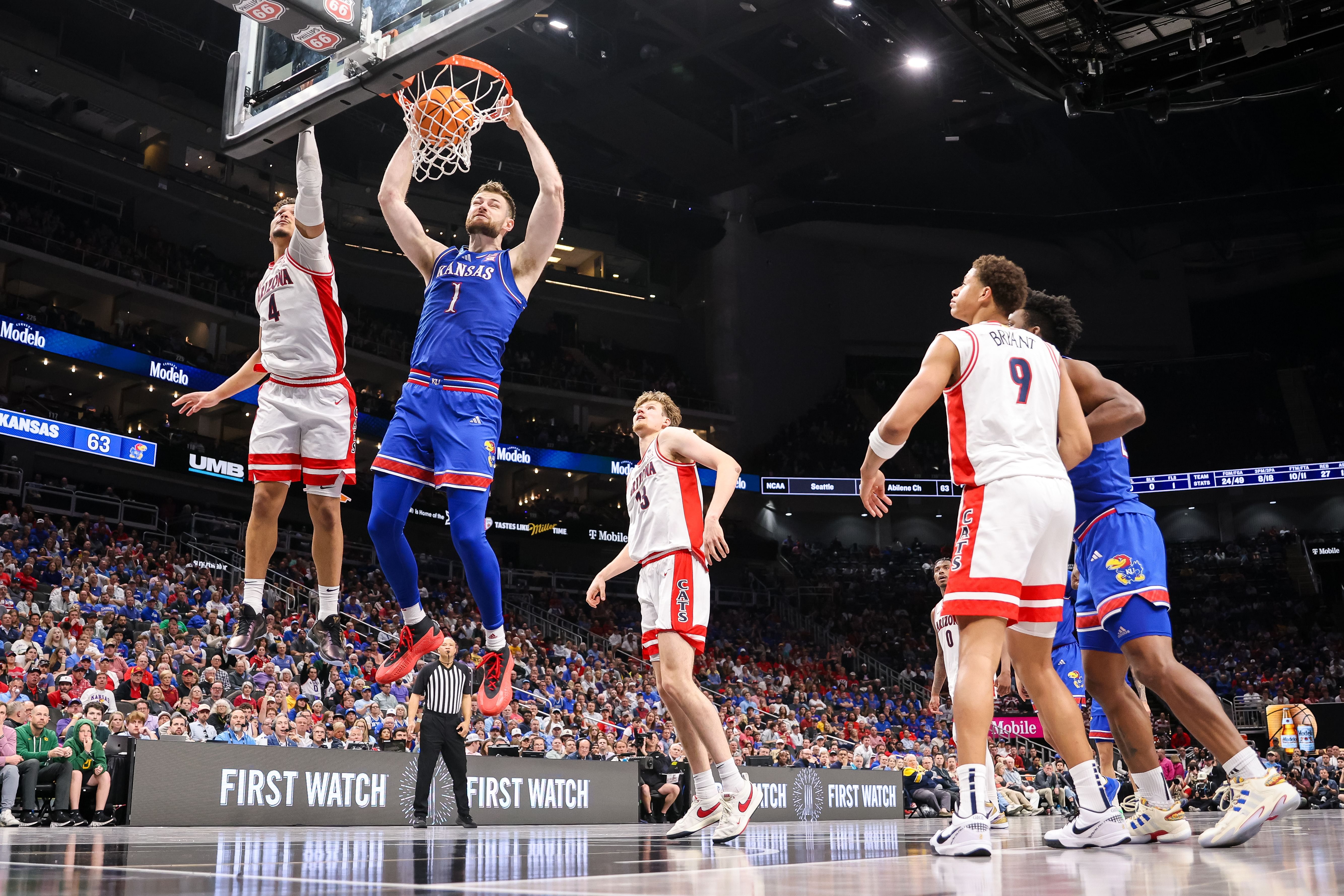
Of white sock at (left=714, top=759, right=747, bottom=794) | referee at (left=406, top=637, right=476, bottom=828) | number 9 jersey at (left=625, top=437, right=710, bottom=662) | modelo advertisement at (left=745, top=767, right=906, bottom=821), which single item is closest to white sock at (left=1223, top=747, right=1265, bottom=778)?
white sock at (left=714, top=759, right=747, bottom=794)

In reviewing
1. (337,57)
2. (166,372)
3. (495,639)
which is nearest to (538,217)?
(337,57)

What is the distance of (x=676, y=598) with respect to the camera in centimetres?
707

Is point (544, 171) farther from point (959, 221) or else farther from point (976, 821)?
point (959, 221)

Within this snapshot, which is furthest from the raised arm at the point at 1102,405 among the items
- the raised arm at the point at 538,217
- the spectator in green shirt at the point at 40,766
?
the spectator in green shirt at the point at 40,766

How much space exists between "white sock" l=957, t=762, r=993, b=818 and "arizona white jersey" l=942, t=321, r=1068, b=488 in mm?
1223

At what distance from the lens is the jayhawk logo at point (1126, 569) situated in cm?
565

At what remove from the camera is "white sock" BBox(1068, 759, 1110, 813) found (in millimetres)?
5109

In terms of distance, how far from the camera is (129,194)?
30.9 metres

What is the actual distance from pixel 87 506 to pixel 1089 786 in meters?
26.8

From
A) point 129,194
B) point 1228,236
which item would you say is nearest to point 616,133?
point 129,194

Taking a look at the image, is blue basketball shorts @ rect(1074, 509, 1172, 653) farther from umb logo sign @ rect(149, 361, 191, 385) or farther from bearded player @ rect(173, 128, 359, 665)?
umb logo sign @ rect(149, 361, 191, 385)

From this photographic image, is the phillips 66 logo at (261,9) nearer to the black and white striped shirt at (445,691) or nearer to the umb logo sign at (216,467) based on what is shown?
the black and white striped shirt at (445,691)

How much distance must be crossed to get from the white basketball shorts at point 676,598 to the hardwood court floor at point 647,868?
1.27 m

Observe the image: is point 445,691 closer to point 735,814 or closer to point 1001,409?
point 735,814
